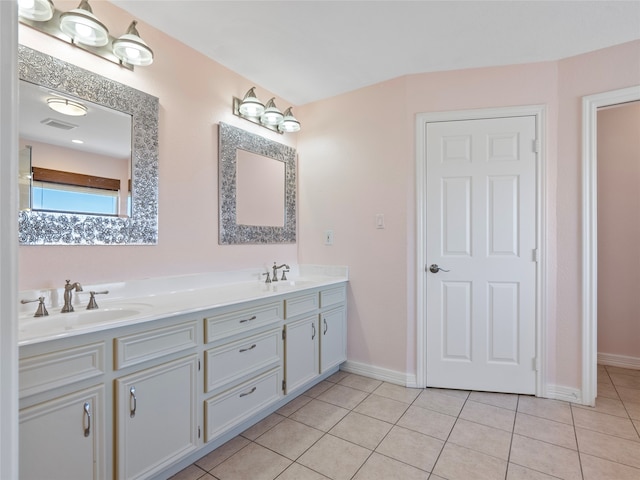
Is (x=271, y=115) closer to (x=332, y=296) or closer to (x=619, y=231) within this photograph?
(x=332, y=296)

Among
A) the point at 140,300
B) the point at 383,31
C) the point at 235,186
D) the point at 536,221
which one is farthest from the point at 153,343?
the point at 536,221

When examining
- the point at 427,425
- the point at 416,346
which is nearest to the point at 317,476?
the point at 427,425

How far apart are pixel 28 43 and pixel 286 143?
1811mm

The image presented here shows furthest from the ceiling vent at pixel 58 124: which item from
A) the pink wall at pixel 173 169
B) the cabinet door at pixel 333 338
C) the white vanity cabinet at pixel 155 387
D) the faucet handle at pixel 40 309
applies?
the cabinet door at pixel 333 338

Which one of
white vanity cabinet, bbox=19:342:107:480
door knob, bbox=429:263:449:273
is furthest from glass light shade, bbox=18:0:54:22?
door knob, bbox=429:263:449:273

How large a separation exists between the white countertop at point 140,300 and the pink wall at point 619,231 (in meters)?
2.52

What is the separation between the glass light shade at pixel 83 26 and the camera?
151 centimetres

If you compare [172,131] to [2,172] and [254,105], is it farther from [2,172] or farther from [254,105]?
[2,172]

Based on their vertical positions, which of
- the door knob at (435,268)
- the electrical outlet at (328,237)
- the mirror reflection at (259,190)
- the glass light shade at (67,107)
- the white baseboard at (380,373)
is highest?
the glass light shade at (67,107)

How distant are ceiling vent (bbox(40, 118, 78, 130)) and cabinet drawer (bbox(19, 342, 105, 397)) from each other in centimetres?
108

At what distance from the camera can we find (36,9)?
57.5 inches

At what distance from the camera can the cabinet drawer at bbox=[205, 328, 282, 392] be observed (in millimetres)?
1699

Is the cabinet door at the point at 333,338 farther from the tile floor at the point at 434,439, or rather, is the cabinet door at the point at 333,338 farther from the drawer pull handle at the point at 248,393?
the drawer pull handle at the point at 248,393

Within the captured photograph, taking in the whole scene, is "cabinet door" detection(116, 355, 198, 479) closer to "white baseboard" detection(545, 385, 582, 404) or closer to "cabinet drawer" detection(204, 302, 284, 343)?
"cabinet drawer" detection(204, 302, 284, 343)
